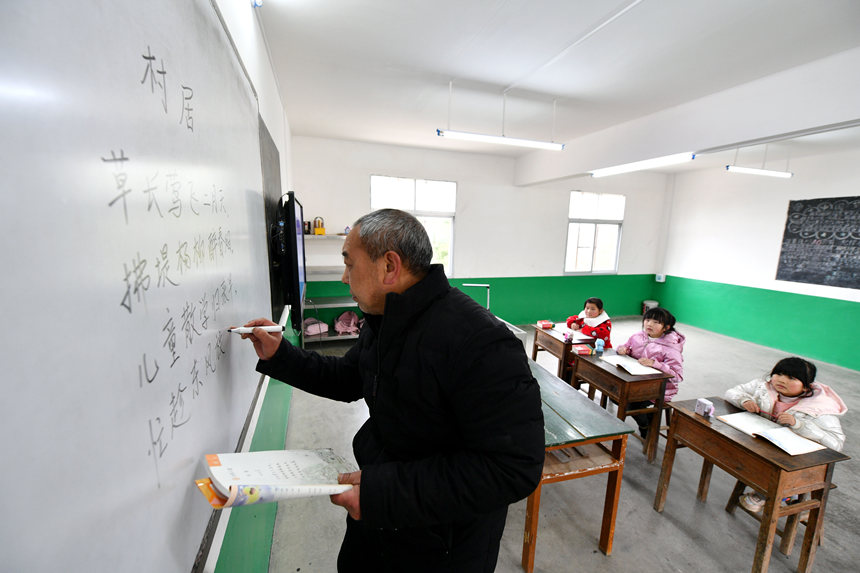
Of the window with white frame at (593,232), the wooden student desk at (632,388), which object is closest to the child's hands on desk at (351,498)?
the wooden student desk at (632,388)

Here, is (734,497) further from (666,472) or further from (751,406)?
(751,406)

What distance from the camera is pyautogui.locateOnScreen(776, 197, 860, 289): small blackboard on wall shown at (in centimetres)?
482

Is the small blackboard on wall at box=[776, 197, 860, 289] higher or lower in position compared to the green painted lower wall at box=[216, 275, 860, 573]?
higher

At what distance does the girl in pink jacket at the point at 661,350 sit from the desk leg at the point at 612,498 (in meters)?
1.16

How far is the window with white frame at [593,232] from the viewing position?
6.78 m

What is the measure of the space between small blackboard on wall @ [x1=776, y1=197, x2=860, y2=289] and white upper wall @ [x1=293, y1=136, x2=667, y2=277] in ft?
7.08

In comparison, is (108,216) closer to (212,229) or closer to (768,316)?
(212,229)

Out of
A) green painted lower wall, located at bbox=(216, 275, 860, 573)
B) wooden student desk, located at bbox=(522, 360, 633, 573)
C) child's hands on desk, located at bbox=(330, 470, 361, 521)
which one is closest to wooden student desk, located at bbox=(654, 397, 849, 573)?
wooden student desk, located at bbox=(522, 360, 633, 573)

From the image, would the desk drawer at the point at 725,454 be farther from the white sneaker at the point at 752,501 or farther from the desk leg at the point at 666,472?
the white sneaker at the point at 752,501

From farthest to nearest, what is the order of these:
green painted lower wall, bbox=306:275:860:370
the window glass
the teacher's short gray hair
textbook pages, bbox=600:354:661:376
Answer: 1. the window glass
2. green painted lower wall, bbox=306:275:860:370
3. textbook pages, bbox=600:354:661:376
4. the teacher's short gray hair

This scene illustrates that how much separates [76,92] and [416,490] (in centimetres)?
85

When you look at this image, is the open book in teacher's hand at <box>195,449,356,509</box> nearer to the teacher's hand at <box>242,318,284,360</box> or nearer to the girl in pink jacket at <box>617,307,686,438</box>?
the teacher's hand at <box>242,318,284,360</box>

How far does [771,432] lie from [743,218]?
5.94 metres

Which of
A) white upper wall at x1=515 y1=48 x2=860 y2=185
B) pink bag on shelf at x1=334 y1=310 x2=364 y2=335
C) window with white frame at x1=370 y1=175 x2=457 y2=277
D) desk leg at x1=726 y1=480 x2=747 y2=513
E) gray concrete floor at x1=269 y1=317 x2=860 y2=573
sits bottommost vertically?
gray concrete floor at x1=269 y1=317 x2=860 y2=573
